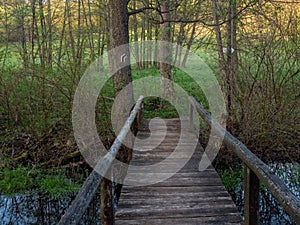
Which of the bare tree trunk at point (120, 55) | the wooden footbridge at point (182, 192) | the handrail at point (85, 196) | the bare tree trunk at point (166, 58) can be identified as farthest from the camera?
the bare tree trunk at point (166, 58)

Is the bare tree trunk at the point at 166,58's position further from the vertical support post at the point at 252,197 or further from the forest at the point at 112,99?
the vertical support post at the point at 252,197

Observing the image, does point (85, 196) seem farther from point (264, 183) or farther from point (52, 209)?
point (52, 209)

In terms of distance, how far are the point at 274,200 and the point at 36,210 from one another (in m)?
4.26

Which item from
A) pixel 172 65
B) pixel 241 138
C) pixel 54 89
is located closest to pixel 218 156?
pixel 241 138

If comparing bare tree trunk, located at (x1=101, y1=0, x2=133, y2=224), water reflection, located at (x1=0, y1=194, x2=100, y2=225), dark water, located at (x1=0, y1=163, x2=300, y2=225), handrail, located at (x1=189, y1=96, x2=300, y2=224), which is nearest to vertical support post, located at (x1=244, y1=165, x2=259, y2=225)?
handrail, located at (x1=189, y1=96, x2=300, y2=224)

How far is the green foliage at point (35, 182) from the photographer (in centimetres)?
598

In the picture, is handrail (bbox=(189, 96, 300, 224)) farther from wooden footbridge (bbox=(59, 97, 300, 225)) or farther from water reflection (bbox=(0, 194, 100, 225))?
water reflection (bbox=(0, 194, 100, 225))

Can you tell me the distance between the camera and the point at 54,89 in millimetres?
6613

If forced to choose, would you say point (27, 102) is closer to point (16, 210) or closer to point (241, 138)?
point (16, 210)

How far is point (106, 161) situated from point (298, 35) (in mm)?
5651

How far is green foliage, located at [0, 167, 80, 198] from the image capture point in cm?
598

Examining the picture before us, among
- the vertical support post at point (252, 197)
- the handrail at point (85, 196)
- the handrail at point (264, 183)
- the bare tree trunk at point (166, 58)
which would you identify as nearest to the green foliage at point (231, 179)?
the handrail at point (264, 183)

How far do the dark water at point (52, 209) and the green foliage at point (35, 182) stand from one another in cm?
17

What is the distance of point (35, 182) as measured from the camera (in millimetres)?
6266
